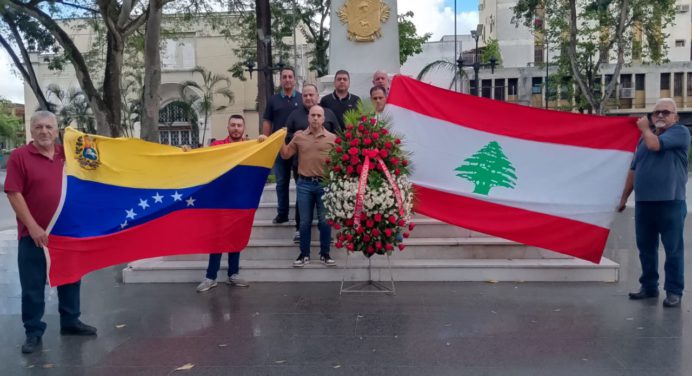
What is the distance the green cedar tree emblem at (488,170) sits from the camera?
6.75m

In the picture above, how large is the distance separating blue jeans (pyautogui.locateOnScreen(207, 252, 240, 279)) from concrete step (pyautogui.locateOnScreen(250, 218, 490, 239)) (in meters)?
0.91

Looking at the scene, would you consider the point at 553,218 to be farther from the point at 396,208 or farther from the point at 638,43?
the point at 638,43

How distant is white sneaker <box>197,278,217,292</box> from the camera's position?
21.7 feet

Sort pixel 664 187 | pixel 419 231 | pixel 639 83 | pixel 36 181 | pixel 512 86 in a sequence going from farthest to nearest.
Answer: pixel 639 83 < pixel 512 86 < pixel 419 231 < pixel 664 187 < pixel 36 181

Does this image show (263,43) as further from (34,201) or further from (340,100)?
(34,201)

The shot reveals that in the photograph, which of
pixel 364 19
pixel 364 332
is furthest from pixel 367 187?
pixel 364 19

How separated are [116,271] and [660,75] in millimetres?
46733

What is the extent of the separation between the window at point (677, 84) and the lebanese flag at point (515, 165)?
45.0 metres

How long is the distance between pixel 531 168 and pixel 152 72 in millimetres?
12361

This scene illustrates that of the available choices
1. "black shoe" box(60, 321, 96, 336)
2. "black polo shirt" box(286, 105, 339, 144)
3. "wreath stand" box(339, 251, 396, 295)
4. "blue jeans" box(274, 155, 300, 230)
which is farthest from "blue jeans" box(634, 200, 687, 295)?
"black shoe" box(60, 321, 96, 336)

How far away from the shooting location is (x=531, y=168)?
22.1 ft

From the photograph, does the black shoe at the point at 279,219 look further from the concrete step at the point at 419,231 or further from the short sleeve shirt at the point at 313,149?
the short sleeve shirt at the point at 313,149

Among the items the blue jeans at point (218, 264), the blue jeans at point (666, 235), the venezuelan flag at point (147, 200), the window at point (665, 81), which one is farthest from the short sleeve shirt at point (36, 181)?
the window at point (665, 81)

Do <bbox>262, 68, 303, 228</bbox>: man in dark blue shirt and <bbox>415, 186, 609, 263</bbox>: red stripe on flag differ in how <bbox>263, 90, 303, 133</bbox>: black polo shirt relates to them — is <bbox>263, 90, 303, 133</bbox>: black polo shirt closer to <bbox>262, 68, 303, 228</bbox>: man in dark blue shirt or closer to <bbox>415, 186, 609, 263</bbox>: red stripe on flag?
<bbox>262, 68, 303, 228</bbox>: man in dark blue shirt
